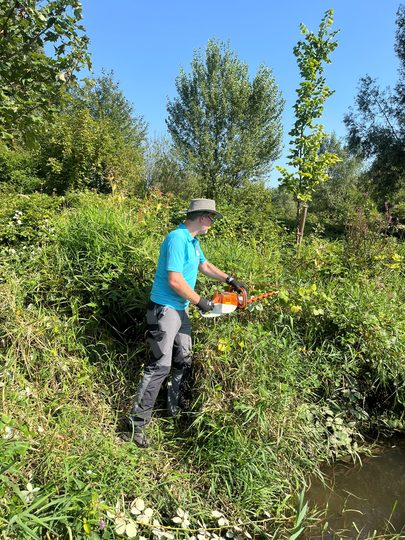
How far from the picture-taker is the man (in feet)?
9.75

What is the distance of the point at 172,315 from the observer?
10.1ft

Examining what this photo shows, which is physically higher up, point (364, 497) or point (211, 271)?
point (211, 271)

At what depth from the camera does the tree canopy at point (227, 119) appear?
20.2 m

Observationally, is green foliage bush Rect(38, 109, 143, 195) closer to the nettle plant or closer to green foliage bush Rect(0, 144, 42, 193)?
green foliage bush Rect(0, 144, 42, 193)

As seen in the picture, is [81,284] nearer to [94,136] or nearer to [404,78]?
[94,136]

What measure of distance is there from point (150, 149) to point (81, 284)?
1984cm

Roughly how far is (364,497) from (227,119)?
20391mm

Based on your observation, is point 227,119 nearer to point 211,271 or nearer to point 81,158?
point 81,158

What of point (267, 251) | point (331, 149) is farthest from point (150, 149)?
point (267, 251)

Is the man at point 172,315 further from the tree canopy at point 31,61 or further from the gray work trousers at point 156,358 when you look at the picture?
the tree canopy at point 31,61

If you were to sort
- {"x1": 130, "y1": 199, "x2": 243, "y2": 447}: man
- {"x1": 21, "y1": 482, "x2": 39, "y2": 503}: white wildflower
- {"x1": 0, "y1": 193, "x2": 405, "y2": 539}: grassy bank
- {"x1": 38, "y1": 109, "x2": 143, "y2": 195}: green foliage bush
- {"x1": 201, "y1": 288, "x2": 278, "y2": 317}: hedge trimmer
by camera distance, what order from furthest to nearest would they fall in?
{"x1": 38, "y1": 109, "x2": 143, "y2": 195}: green foliage bush < {"x1": 201, "y1": 288, "x2": 278, "y2": 317}: hedge trimmer < {"x1": 130, "y1": 199, "x2": 243, "y2": 447}: man < {"x1": 0, "y1": 193, "x2": 405, "y2": 539}: grassy bank < {"x1": 21, "y1": 482, "x2": 39, "y2": 503}: white wildflower

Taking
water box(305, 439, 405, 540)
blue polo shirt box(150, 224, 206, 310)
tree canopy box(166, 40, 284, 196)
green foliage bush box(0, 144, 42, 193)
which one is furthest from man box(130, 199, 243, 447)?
tree canopy box(166, 40, 284, 196)

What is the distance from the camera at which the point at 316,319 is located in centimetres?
376

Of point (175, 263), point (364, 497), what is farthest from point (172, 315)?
point (364, 497)
